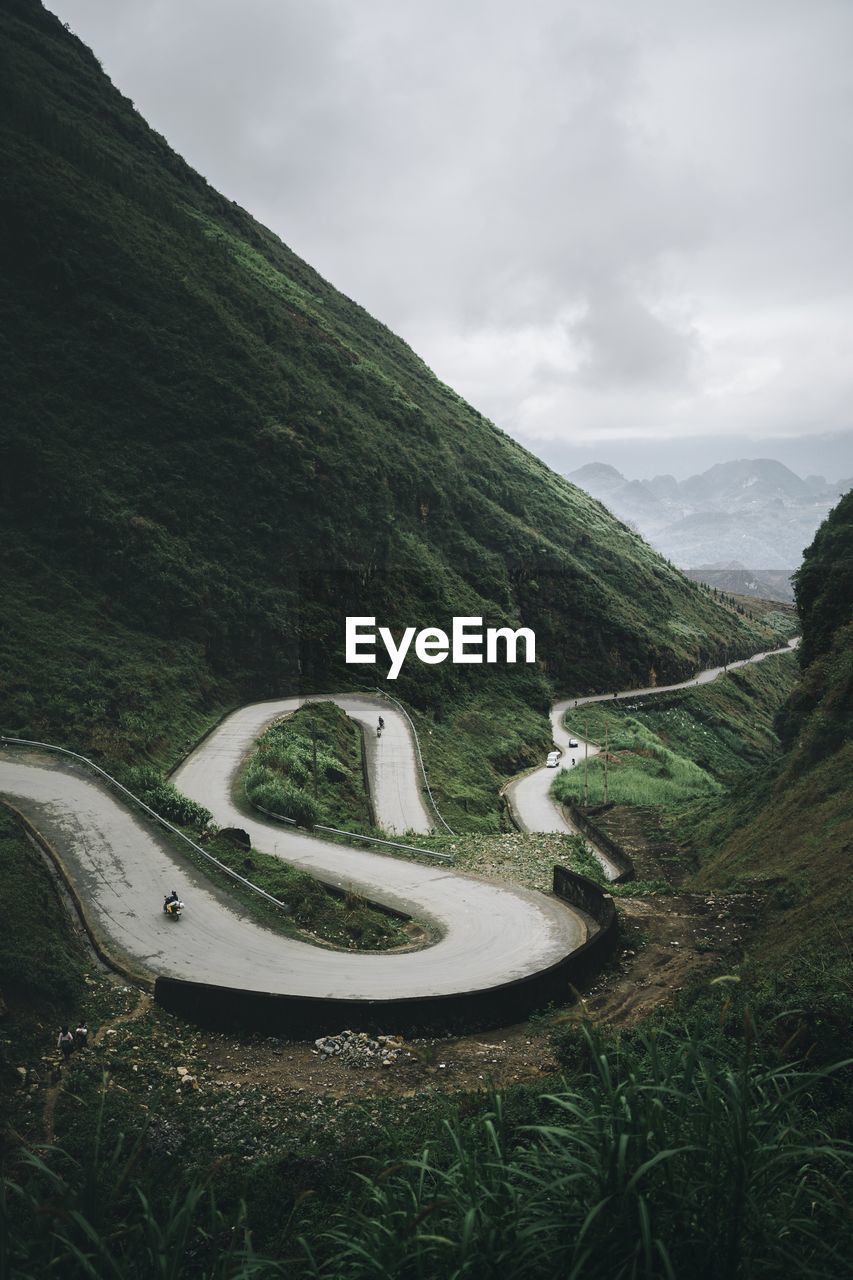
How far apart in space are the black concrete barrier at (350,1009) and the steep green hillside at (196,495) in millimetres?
19587

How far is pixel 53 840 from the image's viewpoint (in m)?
21.5

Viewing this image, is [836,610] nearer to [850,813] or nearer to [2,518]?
[850,813]

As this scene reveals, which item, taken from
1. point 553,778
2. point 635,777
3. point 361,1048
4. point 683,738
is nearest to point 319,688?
point 553,778

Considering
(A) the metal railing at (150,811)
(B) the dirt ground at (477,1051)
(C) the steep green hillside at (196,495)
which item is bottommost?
(B) the dirt ground at (477,1051)

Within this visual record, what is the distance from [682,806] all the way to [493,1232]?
118 ft

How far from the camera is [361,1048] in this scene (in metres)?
12.4

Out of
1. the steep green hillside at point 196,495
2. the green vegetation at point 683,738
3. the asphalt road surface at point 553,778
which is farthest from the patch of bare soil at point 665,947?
the steep green hillside at point 196,495

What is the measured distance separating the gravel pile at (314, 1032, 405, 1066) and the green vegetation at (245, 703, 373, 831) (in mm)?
15421

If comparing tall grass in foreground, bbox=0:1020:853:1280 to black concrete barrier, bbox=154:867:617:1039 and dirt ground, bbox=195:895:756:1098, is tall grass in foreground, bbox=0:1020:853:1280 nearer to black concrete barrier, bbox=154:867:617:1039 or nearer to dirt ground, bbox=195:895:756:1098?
dirt ground, bbox=195:895:756:1098

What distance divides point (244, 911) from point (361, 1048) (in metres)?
6.93

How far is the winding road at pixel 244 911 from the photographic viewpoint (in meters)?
15.5

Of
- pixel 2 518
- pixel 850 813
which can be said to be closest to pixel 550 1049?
pixel 850 813

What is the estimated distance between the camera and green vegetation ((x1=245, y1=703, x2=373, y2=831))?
28.9 metres

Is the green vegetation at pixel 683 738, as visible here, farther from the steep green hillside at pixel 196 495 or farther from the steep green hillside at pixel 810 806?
the steep green hillside at pixel 196 495
